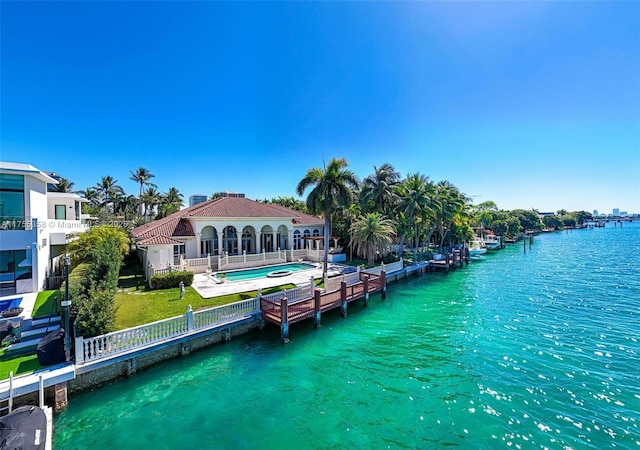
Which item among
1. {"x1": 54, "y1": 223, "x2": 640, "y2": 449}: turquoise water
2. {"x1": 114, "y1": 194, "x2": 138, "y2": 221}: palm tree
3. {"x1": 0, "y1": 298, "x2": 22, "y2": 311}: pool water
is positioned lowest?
{"x1": 54, "y1": 223, "x2": 640, "y2": 449}: turquoise water

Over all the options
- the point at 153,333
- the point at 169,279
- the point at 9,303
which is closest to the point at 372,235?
the point at 169,279

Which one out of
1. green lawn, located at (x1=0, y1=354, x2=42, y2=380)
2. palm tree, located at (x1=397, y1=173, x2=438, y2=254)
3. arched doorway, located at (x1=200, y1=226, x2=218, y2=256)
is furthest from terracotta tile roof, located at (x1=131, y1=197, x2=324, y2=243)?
green lawn, located at (x1=0, y1=354, x2=42, y2=380)

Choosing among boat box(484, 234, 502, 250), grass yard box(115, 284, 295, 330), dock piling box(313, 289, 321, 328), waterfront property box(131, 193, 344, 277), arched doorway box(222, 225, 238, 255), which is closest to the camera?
grass yard box(115, 284, 295, 330)

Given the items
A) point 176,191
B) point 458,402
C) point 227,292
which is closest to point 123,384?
point 227,292

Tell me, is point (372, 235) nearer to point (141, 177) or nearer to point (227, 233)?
point (227, 233)

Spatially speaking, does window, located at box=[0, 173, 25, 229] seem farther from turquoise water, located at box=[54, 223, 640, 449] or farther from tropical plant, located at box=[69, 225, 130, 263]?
turquoise water, located at box=[54, 223, 640, 449]

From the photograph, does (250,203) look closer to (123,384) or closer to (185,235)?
(185,235)

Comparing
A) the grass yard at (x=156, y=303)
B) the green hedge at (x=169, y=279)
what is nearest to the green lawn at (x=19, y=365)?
the grass yard at (x=156, y=303)
